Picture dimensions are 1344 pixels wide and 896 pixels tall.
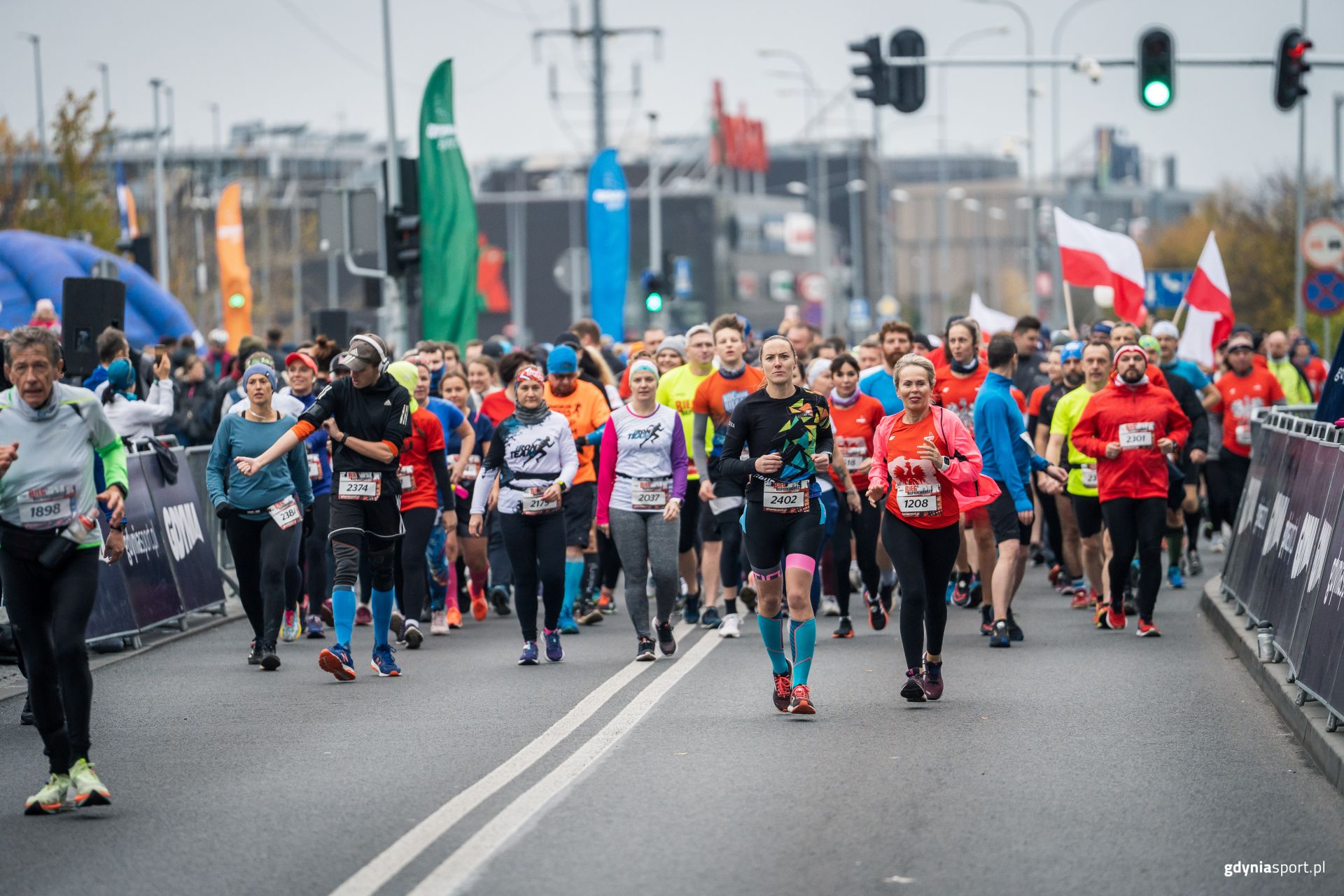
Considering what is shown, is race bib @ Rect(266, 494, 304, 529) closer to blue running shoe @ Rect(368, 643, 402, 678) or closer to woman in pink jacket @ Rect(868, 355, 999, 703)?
blue running shoe @ Rect(368, 643, 402, 678)

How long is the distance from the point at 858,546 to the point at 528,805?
6.52 m

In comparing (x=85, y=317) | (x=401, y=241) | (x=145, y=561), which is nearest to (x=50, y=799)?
(x=145, y=561)

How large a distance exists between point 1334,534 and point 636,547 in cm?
452

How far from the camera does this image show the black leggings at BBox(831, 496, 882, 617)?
45.2 feet

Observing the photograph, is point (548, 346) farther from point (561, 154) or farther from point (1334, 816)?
point (561, 154)

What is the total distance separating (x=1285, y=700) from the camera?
9.88 metres

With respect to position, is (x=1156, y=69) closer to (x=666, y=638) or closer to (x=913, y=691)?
(x=666, y=638)

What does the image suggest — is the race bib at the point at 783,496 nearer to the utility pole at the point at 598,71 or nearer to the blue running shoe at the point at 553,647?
the blue running shoe at the point at 553,647

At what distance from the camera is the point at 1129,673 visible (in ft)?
38.0

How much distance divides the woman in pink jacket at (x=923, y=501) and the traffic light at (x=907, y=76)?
39.3 ft

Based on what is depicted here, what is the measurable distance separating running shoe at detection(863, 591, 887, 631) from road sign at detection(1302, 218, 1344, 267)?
44.6 ft

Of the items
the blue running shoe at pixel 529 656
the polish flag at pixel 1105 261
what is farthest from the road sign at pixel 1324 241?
the blue running shoe at pixel 529 656

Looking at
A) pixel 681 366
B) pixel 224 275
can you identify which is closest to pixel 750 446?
pixel 681 366

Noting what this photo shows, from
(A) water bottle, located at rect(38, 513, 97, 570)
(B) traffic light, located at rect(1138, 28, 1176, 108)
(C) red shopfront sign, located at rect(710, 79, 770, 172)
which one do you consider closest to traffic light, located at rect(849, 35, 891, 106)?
(B) traffic light, located at rect(1138, 28, 1176, 108)
